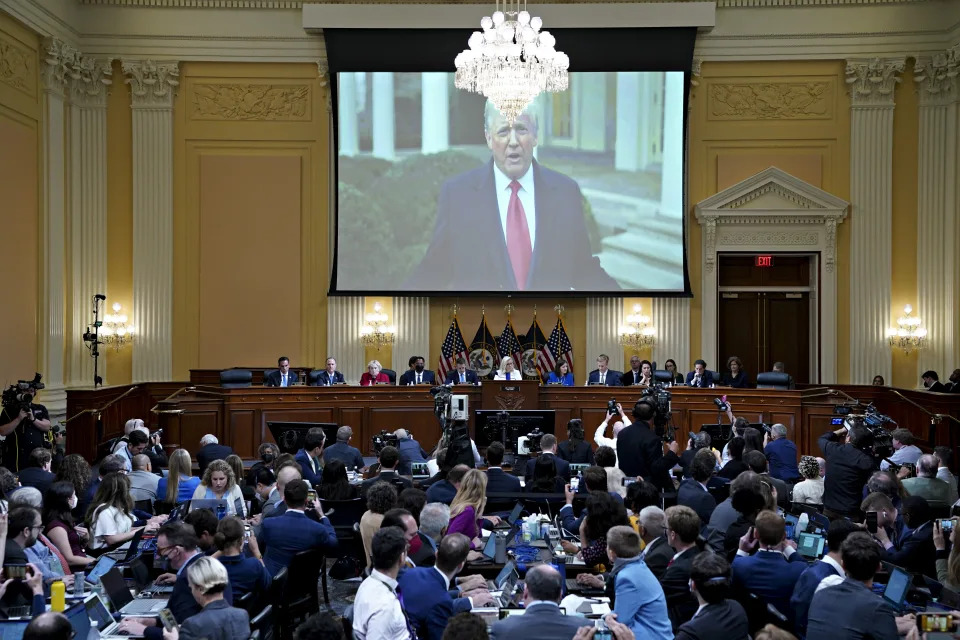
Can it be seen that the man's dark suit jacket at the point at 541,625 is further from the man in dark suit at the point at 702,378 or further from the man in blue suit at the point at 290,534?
the man in dark suit at the point at 702,378

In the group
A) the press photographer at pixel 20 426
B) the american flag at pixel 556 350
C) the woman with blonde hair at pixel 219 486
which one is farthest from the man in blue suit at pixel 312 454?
the american flag at pixel 556 350

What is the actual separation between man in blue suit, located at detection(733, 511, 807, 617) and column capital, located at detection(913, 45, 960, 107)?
14091 millimetres

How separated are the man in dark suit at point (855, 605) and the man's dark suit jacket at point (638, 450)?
391 cm

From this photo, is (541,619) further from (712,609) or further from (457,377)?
(457,377)

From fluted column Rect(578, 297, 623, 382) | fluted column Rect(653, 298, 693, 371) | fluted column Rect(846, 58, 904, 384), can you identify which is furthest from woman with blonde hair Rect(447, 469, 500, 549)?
fluted column Rect(846, 58, 904, 384)

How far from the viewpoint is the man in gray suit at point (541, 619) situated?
4383 millimetres

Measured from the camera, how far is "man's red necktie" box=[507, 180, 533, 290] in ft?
58.2

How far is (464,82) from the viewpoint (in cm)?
1233

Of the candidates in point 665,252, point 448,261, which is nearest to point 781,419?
point 665,252

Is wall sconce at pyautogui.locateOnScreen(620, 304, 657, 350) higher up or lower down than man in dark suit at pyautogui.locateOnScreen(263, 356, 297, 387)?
higher up

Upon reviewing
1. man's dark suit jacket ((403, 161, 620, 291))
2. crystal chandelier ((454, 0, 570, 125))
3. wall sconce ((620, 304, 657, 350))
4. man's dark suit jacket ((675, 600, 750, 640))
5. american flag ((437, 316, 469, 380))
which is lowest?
man's dark suit jacket ((675, 600, 750, 640))

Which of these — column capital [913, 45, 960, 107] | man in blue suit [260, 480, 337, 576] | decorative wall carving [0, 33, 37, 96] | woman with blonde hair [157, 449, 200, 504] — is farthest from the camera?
column capital [913, 45, 960, 107]

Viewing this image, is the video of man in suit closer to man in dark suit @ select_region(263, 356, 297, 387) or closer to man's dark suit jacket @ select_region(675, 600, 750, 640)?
man in dark suit @ select_region(263, 356, 297, 387)

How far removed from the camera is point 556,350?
58.5ft
